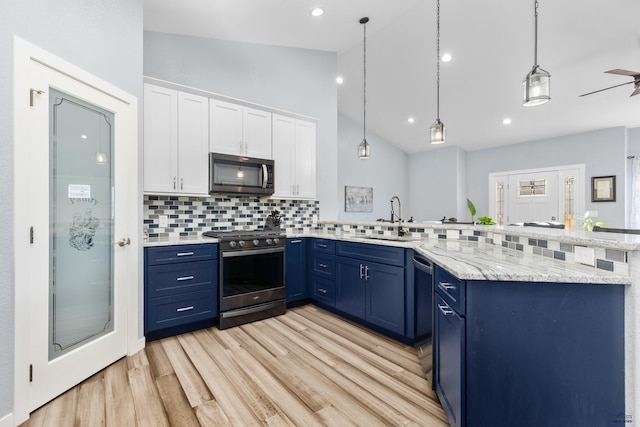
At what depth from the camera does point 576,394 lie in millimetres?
1244

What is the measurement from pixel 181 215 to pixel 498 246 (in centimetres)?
304

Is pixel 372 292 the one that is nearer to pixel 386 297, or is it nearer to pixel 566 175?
pixel 386 297

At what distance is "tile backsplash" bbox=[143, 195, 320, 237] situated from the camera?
10.1 feet

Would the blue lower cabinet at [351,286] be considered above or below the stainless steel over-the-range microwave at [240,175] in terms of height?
below

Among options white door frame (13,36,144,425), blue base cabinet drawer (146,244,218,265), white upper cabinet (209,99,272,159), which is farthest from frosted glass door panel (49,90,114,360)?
white upper cabinet (209,99,272,159)

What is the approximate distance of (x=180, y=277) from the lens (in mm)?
2688

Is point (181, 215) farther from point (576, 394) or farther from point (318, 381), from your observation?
point (576, 394)

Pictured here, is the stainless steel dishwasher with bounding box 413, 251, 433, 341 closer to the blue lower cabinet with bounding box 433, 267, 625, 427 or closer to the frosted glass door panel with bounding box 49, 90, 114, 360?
the blue lower cabinet with bounding box 433, 267, 625, 427

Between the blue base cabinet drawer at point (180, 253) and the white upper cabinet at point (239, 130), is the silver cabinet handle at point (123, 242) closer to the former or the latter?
the blue base cabinet drawer at point (180, 253)

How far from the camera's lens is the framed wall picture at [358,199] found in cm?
755

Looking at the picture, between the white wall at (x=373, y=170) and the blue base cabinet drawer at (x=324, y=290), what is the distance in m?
3.92

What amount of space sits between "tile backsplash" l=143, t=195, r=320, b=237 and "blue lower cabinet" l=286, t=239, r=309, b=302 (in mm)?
546

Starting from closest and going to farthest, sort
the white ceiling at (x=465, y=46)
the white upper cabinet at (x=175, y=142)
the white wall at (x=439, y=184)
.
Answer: the white upper cabinet at (x=175, y=142) → the white ceiling at (x=465, y=46) → the white wall at (x=439, y=184)

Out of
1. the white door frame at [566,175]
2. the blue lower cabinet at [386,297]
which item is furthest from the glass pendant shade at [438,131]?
the white door frame at [566,175]
